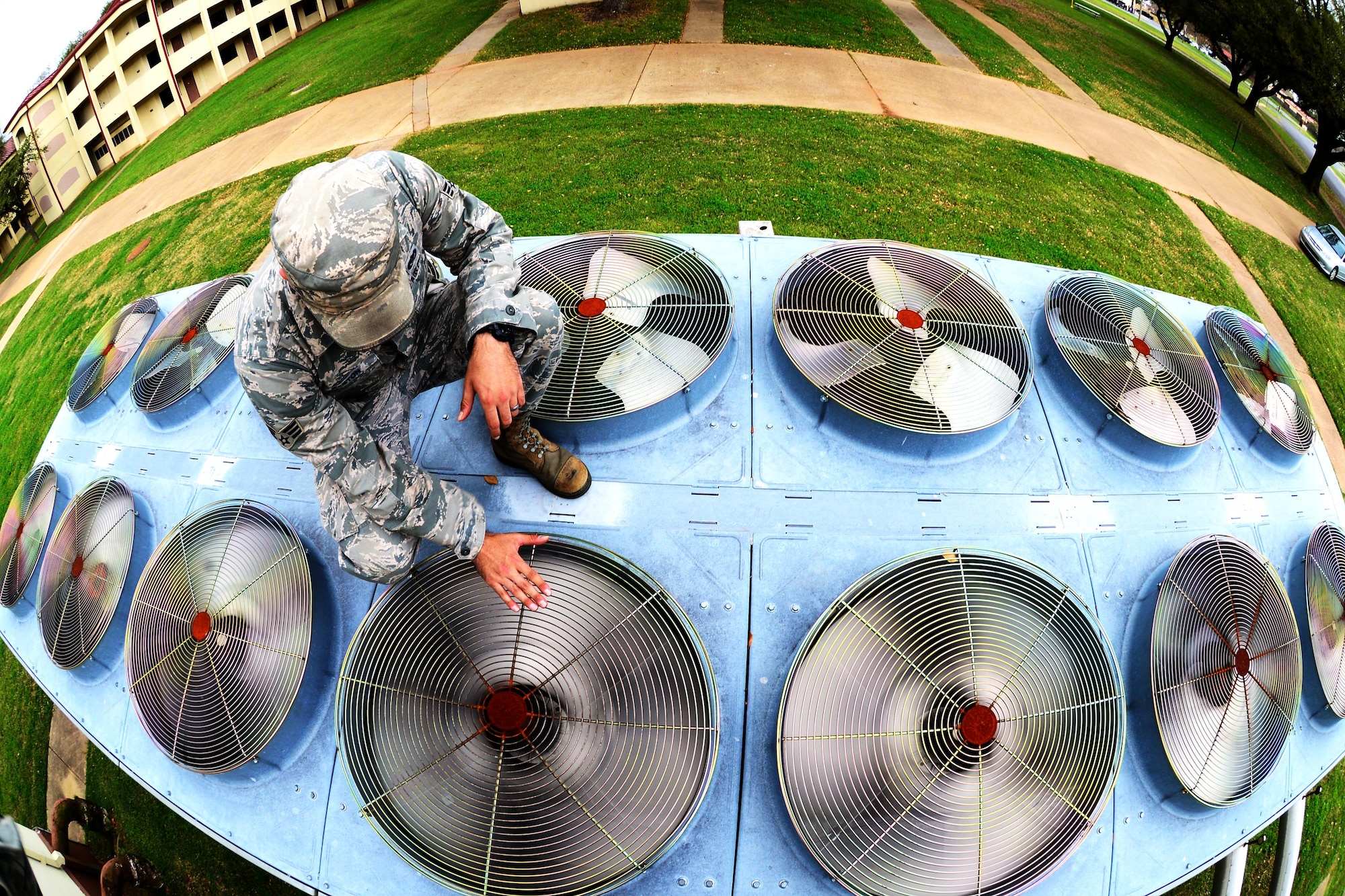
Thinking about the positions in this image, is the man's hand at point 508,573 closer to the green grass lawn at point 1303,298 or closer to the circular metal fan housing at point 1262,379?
the circular metal fan housing at point 1262,379

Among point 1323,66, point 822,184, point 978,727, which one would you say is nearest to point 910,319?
point 978,727


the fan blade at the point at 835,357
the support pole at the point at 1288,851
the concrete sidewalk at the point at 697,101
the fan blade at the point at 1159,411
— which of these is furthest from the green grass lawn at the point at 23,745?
the support pole at the point at 1288,851

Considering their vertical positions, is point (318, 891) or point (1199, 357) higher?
point (1199, 357)

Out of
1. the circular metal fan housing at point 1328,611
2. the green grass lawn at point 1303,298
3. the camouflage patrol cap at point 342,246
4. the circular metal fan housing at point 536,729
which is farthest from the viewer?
the green grass lawn at point 1303,298

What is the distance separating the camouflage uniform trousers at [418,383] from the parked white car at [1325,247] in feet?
63.8

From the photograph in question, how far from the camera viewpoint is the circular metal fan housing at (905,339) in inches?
199

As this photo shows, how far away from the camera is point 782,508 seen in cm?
483

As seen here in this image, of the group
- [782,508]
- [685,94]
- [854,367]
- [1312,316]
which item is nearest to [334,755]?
[782,508]

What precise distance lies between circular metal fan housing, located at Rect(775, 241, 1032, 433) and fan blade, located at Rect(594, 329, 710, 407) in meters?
0.84

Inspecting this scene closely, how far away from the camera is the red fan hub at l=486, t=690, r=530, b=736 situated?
13.2 feet

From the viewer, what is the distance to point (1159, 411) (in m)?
5.37

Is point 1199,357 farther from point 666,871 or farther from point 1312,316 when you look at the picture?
point 1312,316

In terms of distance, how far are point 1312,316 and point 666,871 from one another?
1691cm

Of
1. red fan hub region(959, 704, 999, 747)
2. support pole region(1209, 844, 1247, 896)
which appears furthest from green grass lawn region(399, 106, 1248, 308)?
support pole region(1209, 844, 1247, 896)
